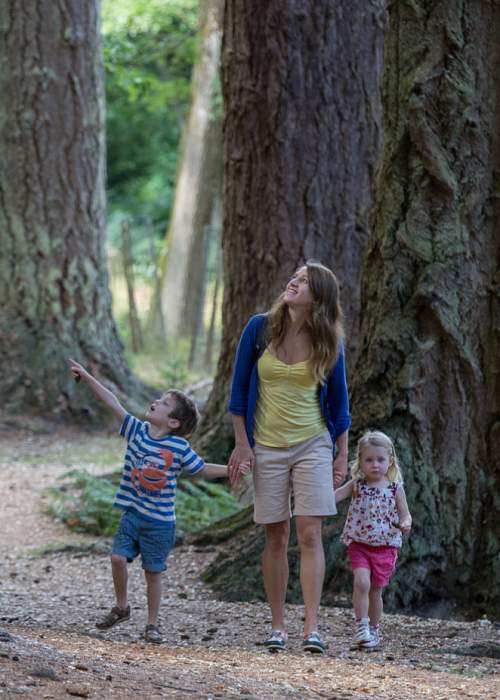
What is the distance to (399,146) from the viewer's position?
6.81 m

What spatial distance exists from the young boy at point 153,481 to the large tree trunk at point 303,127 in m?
3.55

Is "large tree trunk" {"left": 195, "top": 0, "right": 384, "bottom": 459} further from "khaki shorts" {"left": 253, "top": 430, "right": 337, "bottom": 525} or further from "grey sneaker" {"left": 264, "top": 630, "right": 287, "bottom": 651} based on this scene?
"grey sneaker" {"left": 264, "top": 630, "right": 287, "bottom": 651}

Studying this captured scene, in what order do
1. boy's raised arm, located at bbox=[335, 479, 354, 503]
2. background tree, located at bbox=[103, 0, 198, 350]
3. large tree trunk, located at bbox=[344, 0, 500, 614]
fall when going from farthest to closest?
1. background tree, located at bbox=[103, 0, 198, 350]
2. large tree trunk, located at bbox=[344, 0, 500, 614]
3. boy's raised arm, located at bbox=[335, 479, 354, 503]

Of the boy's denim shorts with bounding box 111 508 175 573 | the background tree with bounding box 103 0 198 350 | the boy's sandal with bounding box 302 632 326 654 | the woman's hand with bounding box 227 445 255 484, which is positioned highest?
the background tree with bounding box 103 0 198 350

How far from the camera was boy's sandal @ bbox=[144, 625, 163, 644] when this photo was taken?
5820 mm

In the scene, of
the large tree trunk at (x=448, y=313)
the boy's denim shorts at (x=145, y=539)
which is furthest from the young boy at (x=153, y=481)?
the large tree trunk at (x=448, y=313)

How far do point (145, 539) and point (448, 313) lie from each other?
202 cm

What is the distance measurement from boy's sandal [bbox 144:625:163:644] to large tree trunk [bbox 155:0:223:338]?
1750 cm

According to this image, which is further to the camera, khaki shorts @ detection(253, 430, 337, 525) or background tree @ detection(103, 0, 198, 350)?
background tree @ detection(103, 0, 198, 350)

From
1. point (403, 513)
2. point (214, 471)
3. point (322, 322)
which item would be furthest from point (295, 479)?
point (322, 322)

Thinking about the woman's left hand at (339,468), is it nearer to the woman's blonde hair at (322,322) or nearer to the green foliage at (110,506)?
the woman's blonde hair at (322,322)

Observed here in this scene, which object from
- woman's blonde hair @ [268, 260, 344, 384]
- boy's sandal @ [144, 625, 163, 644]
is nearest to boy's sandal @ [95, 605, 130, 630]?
boy's sandal @ [144, 625, 163, 644]

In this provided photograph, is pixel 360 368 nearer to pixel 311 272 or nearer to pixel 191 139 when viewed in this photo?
pixel 311 272

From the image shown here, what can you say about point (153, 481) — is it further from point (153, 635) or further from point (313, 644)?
point (313, 644)
